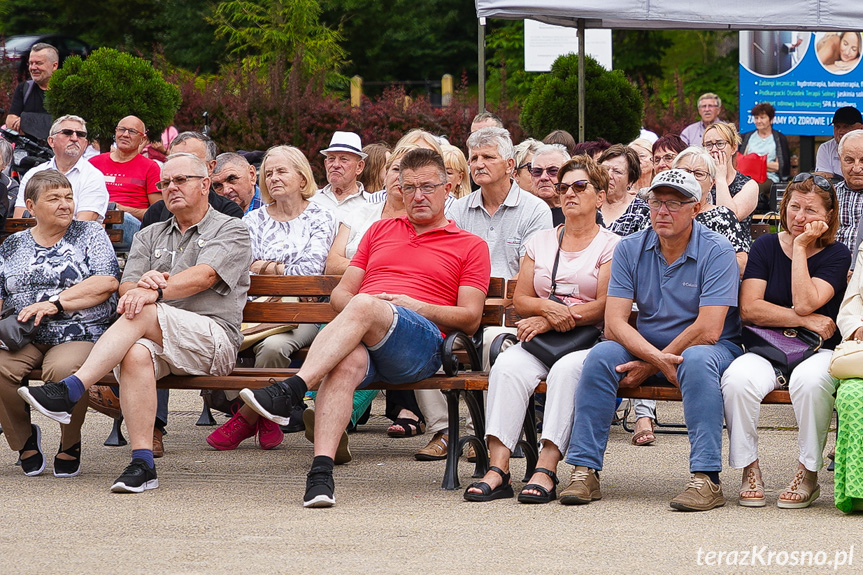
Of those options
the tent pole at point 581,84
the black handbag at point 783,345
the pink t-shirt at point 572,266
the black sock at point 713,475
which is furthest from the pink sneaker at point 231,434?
the tent pole at point 581,84

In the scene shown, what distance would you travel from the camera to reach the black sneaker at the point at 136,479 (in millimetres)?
5730

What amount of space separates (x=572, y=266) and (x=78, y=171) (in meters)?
4.58

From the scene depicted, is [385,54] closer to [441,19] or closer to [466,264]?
[441,19]

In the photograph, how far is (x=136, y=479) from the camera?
5742 millimetres

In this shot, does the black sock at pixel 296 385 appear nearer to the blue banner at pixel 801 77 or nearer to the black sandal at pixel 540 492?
the black sandal at pixel 540 492

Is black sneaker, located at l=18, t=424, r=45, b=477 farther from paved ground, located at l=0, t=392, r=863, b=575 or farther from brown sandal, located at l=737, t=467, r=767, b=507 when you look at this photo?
brown sandal, located at l=737, t=467, r=767, b=507

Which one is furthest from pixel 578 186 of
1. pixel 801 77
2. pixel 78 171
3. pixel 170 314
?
pixel 801 77

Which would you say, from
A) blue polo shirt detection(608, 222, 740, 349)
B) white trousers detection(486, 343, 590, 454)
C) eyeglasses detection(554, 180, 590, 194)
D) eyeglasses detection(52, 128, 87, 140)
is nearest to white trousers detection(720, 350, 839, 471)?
blue polo shirt detection(608, 222, 740, 349)

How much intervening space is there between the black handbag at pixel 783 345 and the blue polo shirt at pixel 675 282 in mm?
136

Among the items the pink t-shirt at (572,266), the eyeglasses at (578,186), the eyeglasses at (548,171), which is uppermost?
the eyeglasses at (548,171)

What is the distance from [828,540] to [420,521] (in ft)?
5.32

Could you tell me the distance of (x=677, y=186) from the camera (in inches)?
224

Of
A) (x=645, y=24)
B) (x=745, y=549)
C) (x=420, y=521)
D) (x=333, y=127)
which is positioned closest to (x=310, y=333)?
(x=420, y=521)

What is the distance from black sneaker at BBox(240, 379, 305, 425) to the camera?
17.7 ft
